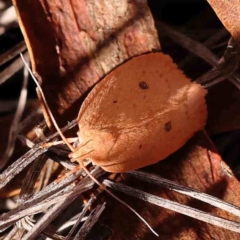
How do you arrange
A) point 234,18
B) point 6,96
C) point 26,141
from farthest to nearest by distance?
point 6,96
point 26,141
point 234,18

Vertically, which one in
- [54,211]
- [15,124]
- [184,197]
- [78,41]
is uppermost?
[78,41]

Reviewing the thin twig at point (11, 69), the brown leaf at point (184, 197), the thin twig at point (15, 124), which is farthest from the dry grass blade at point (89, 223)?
the thin twig at point (11, 69)

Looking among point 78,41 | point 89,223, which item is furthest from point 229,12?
point 89,223

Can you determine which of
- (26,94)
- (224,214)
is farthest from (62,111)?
(224,214)

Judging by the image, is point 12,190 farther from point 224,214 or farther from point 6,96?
point 224,214

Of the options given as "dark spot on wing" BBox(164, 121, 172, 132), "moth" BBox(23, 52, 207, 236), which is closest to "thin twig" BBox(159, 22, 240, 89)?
"moth" BBox(23, 52, 207, 236)

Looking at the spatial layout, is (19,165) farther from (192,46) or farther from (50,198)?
(192,46)
